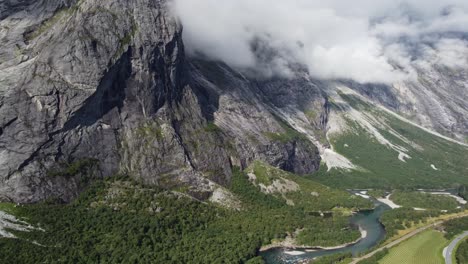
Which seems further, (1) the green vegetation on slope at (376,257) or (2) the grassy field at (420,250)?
(2) the grassy field at (420,250)

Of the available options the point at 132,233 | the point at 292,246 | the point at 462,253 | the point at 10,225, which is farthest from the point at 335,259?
the point at 10,225

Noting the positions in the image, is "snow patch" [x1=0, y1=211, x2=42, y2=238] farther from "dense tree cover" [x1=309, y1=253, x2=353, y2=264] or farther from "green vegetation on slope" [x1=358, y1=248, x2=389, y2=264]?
"green vegetation on slope" [x1=358, y1=248, x2=389, y2=264]

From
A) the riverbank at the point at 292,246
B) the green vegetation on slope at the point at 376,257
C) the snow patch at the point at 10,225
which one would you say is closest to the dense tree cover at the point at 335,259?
the green vegetation on slope at the point at 376,257

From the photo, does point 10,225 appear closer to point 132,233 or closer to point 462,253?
point 132,233

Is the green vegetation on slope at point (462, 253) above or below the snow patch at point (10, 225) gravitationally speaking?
above

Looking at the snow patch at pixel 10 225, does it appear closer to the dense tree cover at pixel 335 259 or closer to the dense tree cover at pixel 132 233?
the dense tree cover at pixel 132 233

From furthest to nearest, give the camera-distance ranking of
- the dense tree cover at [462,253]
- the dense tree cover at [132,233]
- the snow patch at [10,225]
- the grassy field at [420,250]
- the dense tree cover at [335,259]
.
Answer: the grassy field at [420,250]
the dense tree cover at [335,259]
the dense tree cover at [462,253]
the snow patch at [10,225]
the dense tree cover at [132,233]
